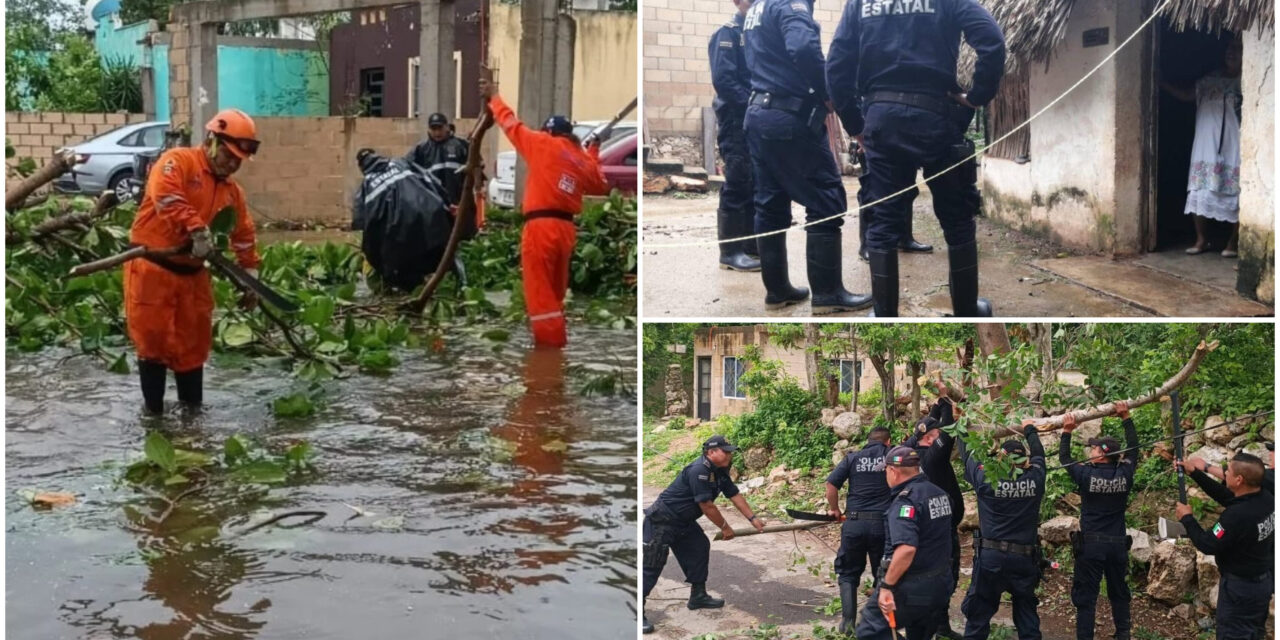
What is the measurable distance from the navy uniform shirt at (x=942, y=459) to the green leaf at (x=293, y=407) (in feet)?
9.32

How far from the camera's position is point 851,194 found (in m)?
4.07

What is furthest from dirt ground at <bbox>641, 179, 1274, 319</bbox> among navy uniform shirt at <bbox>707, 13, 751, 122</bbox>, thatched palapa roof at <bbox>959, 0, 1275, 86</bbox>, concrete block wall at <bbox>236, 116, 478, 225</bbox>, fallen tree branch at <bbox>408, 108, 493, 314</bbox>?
concrete block wall at <bbox>236, 116, 478, 225</bbox>

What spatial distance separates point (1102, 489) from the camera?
17.9 ft

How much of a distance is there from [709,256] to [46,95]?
2231 centimetres

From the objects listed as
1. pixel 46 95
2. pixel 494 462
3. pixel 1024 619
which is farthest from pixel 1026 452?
pixel 46 95

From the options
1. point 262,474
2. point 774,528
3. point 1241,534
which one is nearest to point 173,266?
point 262,474

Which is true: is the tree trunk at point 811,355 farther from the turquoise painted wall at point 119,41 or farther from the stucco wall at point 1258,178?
the turquoise painted wall at point 119,41

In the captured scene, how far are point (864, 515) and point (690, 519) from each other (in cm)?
126

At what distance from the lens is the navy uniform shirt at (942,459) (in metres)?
5.18

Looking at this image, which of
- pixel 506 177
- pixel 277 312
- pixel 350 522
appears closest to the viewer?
pixel 350 522

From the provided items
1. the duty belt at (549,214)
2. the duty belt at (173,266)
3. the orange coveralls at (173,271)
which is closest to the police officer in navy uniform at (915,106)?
the orange coveralls at (173,271)

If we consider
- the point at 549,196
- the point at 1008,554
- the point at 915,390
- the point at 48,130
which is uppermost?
the point at 48,130

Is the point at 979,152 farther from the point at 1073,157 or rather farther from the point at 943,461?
the point at 943,461

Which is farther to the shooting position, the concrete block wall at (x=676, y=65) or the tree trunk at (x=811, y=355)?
the tree trunk at (x=811, y=355)
